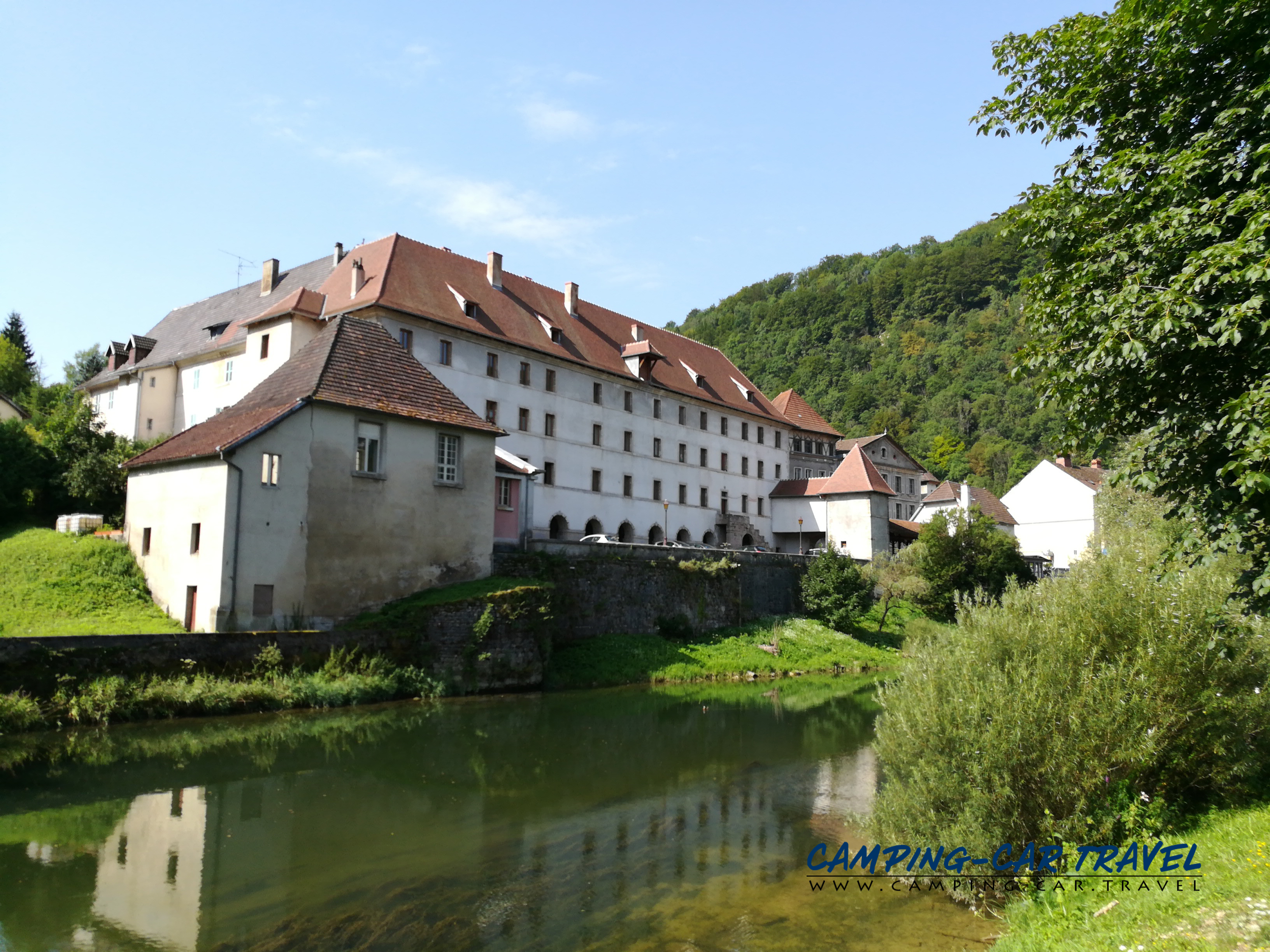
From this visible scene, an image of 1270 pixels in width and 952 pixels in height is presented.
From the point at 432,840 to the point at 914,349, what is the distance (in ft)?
412

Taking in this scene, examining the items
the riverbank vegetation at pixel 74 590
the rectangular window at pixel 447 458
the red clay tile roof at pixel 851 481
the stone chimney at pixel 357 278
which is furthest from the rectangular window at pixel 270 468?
the red clay tile roof at pixel 851 481

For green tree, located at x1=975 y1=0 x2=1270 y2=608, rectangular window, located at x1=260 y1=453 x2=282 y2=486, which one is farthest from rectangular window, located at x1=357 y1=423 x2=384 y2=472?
green tree, located at x1=975 y1=0 x2=1270 y2=608

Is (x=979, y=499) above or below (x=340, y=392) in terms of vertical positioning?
above

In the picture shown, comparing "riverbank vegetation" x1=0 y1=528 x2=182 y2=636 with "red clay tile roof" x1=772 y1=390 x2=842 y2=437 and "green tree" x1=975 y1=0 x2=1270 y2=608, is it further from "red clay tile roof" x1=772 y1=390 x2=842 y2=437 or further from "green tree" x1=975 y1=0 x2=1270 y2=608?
"red clay tile roof" x1=772 y1=390 x2=842 y2=437

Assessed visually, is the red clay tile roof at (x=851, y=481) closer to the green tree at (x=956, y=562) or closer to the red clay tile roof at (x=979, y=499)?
the green tree at (x=956, y=562)

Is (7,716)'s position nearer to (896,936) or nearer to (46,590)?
(46,590)

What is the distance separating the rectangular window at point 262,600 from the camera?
23.1 metres

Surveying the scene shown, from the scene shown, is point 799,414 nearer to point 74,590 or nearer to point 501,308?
point 501,308

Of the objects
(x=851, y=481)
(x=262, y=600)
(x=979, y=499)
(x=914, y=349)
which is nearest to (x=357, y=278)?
(x=262, y=600)

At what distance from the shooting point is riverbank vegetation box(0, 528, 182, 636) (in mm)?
21953

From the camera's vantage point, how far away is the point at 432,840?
12102 millimetres

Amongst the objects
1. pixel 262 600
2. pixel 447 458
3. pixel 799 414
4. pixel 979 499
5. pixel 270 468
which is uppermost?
pixel 799 414

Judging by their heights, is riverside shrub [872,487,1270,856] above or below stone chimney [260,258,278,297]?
below

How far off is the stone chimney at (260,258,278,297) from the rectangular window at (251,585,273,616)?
25.2m
